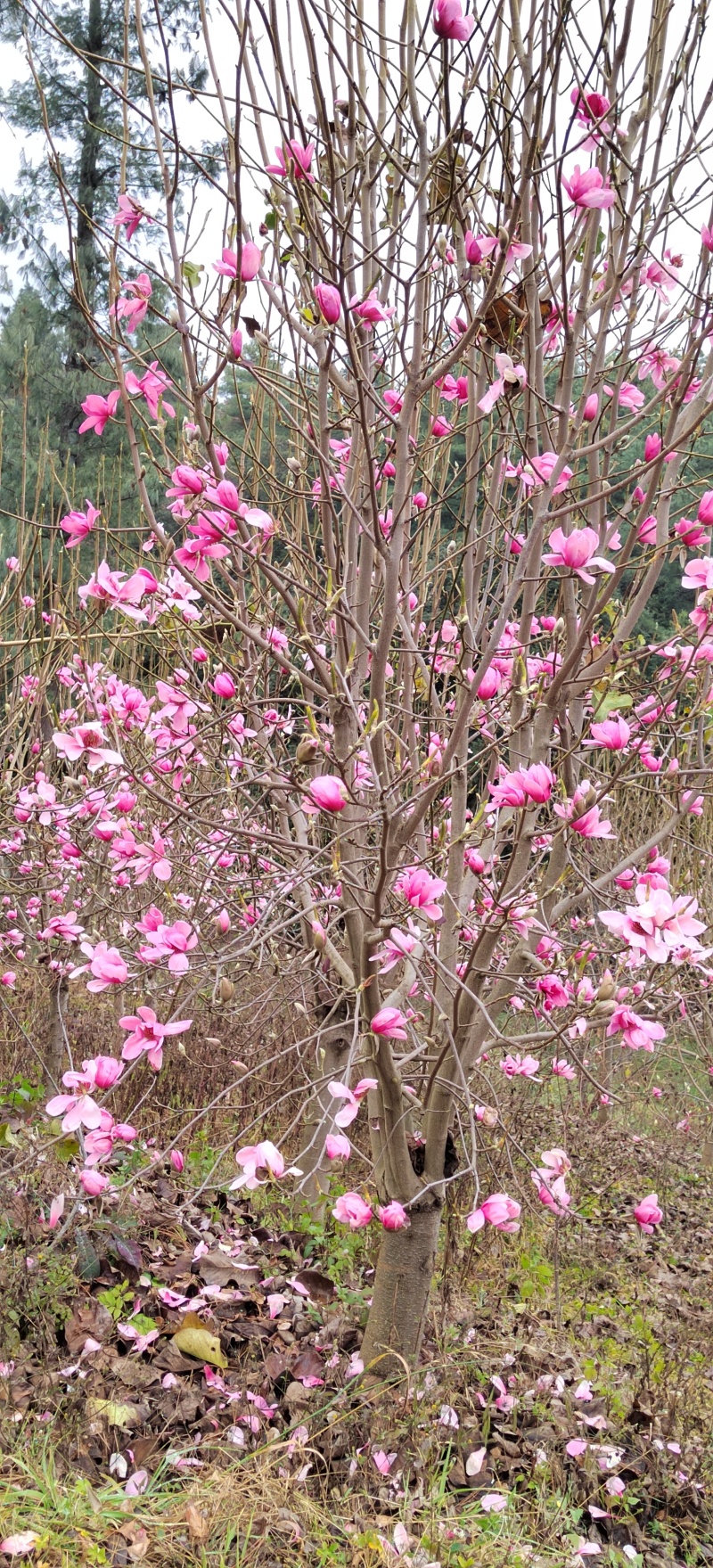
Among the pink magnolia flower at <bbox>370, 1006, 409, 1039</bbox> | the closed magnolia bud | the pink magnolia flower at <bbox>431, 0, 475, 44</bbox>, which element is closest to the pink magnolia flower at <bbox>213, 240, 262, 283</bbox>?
the pink magnolia flower at <bbox>431, 0, 475, 44</bbox>

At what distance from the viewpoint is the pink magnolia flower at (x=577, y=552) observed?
1558 mm

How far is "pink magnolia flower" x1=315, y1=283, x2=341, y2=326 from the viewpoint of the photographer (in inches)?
62.7

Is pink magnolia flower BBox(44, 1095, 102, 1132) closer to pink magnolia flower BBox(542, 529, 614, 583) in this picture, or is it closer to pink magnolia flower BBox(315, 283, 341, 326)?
pink magnolia flower BBox(542, 529, 614, 583)

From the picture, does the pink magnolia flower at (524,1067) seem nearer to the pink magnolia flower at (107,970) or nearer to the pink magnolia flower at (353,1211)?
the pink magnolia flower at (353,1211)

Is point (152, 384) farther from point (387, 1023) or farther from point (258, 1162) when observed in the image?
point (258, 1162)

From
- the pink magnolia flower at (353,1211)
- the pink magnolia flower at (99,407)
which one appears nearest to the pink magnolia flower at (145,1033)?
the pink magnolia flower at (353,1211)

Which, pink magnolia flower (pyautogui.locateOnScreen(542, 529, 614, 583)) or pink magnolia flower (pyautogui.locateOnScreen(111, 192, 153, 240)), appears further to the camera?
pink magnolia flower (pyautogui.locateOnScreen(111, 192, 153, 240))

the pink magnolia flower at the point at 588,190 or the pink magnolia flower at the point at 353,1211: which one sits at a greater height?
the pink magnolia flower at the point at 588,190

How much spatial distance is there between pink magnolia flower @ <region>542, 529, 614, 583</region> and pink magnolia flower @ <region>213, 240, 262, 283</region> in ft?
2.08

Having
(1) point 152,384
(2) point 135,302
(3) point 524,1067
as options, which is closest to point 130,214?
(2) point 135,302

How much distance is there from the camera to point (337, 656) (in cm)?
198

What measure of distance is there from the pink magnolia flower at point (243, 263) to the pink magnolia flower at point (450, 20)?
0.40 metres

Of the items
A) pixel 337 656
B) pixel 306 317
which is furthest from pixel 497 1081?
pixel 306 317

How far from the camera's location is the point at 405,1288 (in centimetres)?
223
